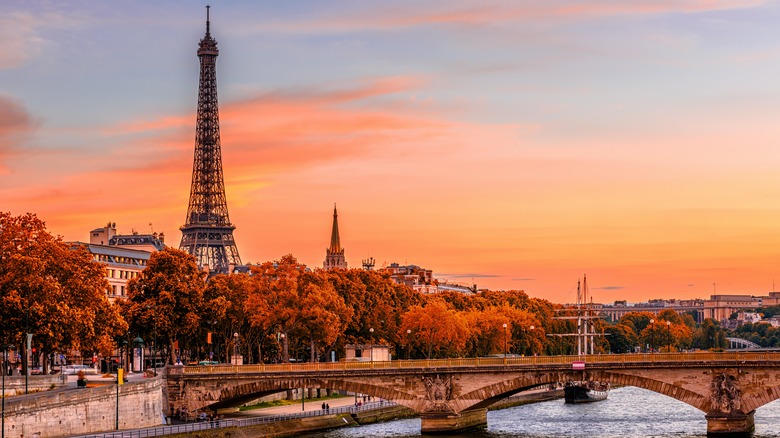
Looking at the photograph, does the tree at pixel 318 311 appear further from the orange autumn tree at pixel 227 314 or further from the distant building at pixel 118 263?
the distant building at pixel 118 263

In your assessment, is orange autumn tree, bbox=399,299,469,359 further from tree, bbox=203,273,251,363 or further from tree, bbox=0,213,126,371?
tree, bbox=0,213,126,371

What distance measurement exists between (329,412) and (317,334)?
20212 millimetres

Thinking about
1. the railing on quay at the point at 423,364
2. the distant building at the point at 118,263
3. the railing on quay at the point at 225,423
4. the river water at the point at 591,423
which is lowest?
the river water at the point at 591,423

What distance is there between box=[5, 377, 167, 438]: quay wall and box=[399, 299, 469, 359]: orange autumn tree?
2314 inches

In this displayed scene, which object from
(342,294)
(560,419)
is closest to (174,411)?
(560,419)

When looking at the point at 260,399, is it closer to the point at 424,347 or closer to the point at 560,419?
the point at 560,419

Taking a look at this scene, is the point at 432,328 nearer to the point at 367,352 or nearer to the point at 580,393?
the point at 580,393

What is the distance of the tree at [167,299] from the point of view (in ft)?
388

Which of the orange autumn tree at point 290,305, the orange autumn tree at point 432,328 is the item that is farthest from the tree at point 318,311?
the orange autumn tree at point 432,328

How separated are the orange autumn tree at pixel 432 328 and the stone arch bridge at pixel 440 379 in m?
48.2

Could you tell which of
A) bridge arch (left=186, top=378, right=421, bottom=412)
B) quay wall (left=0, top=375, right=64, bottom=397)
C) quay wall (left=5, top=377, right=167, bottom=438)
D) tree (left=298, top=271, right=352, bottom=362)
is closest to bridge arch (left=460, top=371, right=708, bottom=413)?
bridge arch (left=186, top=378, right=421, bottom=412)

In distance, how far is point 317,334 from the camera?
5032 inches

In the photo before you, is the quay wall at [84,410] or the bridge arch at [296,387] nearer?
the quay wall at [84,410]

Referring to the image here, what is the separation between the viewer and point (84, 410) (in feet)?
275
